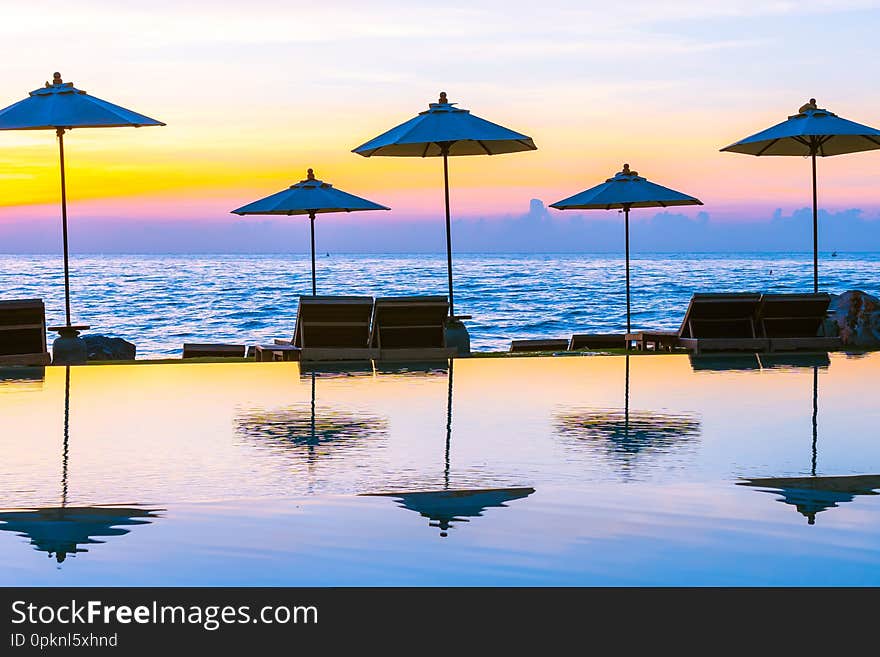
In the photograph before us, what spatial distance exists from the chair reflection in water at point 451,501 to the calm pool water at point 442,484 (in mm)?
21

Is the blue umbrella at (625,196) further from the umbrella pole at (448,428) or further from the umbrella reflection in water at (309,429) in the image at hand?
the umbrella reflection in water at (309,429)

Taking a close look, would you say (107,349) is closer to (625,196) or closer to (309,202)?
(309,202)

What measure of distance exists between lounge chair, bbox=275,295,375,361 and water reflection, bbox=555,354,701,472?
4.59 metres

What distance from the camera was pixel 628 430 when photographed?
8898 millimetres

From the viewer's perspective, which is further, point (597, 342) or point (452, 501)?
point (597, 342)

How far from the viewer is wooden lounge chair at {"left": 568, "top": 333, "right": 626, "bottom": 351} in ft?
62.4

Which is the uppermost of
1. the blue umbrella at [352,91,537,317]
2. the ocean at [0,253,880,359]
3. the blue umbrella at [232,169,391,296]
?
the blue umbrella at [352,91,537,317]

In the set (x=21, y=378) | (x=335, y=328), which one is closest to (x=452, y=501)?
(x=21, y=378)

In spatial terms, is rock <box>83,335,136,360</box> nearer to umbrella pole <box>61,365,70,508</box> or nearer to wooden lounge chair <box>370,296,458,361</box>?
umbrella pole <box>61,365,70,508</box>

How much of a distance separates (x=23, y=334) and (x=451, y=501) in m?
8.77

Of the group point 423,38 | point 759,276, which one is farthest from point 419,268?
point 423,38

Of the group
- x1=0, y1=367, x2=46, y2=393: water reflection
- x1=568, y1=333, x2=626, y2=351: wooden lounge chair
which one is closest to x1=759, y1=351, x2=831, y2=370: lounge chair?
x1=568, y1=333, x2=626, y2=351: wooden lounge chair

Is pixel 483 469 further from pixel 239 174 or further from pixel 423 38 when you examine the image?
pixel 239 174
